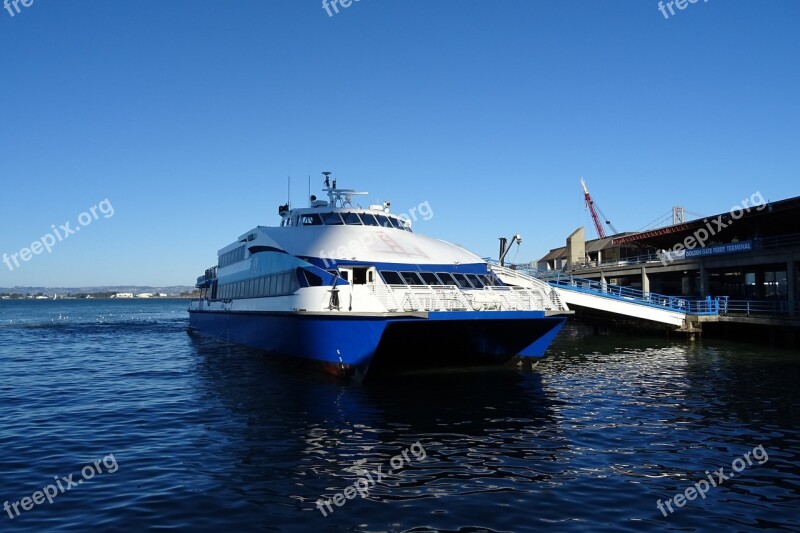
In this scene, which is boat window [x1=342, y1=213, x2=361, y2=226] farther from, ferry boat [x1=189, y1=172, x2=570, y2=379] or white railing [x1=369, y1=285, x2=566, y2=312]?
white railing [x1=369, y1=285, x2=566, y2=312]

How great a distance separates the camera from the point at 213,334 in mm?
39062

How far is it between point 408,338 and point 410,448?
8762 mm

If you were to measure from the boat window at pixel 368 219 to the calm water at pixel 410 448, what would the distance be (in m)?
8.22

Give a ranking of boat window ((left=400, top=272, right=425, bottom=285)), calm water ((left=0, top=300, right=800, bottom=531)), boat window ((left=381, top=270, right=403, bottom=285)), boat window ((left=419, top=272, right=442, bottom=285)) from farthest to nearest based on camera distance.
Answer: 1. boat window ((left=419, top=272, right=442, bottom=285))
2. boat window ((left=400, top=272, right=425, bottom=285))
3. boat window ((left=381, top=270, right=403, bottom=285))
4. calm water ((left=0, top=300, right=800, bottom=531))

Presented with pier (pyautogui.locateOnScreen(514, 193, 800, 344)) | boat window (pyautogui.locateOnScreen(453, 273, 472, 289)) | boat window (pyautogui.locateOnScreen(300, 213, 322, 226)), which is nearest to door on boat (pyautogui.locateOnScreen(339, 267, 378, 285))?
boat window (pyautogui.locateOnScreen(453, 273, 472, 289))

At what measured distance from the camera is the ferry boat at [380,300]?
18797mm

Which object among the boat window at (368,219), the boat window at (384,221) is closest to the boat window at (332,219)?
the boat window at (368,219)

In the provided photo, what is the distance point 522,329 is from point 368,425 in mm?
8489

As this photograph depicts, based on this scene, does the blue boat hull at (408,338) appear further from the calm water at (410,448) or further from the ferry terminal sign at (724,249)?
the ferry terminal sign at (724,249)

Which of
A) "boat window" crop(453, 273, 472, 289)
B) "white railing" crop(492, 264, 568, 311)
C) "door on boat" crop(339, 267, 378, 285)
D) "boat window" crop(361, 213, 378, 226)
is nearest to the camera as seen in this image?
"white railing" crop(492, 264, 568, 311)

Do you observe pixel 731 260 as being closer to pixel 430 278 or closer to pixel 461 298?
pixel 430 278

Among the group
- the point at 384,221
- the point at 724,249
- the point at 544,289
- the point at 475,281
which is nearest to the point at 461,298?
the point at 475,281

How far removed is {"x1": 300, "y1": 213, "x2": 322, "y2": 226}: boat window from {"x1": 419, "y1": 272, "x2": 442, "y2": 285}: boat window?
7.42m

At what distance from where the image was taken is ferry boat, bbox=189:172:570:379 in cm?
1880
